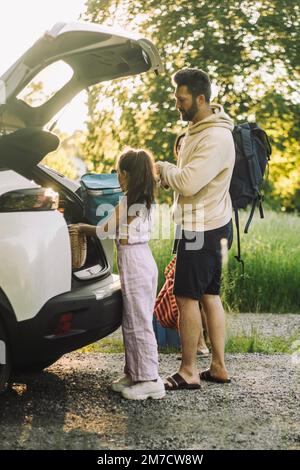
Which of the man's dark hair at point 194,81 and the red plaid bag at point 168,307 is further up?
the man's dark hair at point 194,81

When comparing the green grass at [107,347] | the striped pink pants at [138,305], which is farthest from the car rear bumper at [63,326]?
the green grass at [107,347]

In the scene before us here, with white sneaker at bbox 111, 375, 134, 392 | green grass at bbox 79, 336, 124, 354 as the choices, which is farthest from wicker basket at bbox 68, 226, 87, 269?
green grass at bbox 79, 336, 124, 354

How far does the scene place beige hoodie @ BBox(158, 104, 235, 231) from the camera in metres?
4.94

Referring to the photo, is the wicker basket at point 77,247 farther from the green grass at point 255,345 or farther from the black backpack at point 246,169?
the green grass at point 255,345

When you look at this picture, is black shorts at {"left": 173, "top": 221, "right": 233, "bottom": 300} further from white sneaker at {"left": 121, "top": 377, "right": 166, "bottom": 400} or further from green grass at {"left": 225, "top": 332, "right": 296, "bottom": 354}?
green grass at {"left": 225, "top": 332, "right": 296, "bottom": 354}

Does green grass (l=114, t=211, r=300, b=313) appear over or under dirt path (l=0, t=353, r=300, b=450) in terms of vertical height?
under

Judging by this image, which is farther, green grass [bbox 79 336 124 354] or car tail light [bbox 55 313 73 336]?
green grass [bbox 79 336 124 354]

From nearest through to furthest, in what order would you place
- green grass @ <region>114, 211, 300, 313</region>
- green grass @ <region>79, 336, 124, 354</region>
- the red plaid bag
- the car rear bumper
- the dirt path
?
the dirt path < the car rear bumper < the red plaid bag < green grass @ <region>79, 336, 124, 354</region> < green grass @ <region>114, 211, 300, 313</region>

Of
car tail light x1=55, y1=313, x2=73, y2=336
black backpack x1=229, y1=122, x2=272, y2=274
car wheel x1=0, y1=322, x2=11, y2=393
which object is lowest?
car wheel x1=0, y1=322, x2=11, y2=393

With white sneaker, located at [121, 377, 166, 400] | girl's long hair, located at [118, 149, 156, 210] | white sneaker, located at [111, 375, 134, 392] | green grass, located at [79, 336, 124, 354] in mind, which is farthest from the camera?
green grass, located at [79, 336, 124, 354]

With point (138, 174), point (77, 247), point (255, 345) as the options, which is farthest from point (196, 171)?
point (255, 345)

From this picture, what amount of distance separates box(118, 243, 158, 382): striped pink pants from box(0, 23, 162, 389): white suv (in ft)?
0.24

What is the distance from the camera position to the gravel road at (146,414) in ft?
13.5

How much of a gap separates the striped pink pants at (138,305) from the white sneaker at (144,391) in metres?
0.04
